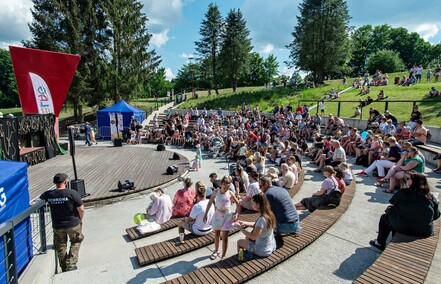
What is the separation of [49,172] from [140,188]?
16.5 feet

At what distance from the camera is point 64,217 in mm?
4512

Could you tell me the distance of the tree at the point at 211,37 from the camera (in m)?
41.2

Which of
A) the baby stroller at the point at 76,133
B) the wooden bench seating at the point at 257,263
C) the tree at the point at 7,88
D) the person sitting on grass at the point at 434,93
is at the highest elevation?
the tree at the point at 7,88

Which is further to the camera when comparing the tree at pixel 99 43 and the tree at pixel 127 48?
the tree at pixel 127 48

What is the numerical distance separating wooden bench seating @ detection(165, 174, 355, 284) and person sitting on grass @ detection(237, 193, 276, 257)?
0.44 feet

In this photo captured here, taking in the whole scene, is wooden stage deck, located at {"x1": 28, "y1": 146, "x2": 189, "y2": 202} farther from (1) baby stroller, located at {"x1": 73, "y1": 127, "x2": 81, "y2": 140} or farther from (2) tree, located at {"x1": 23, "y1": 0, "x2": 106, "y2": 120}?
(2) tree, located at {"x1": 23, "y1": 0, "x2": 106, "y2": 120}

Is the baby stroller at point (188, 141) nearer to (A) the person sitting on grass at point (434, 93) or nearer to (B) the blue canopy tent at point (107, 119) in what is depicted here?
(B) the blue canopy tent at point (107, 119)

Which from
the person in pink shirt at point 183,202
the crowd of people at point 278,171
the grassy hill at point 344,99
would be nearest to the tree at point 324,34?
the grassy hill at point 344,99

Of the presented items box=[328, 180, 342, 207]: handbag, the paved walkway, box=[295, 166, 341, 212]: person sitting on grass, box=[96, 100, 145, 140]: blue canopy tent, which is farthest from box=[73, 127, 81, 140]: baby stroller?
box=[328, 180, 342, 207]: handbag

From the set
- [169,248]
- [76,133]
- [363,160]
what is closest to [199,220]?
[169,248]

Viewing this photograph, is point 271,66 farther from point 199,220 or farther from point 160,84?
point 199,220

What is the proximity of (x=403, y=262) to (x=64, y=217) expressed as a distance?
206 inches

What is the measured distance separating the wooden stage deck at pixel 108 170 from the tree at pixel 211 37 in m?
27.4

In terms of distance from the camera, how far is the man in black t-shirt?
4.45 m
